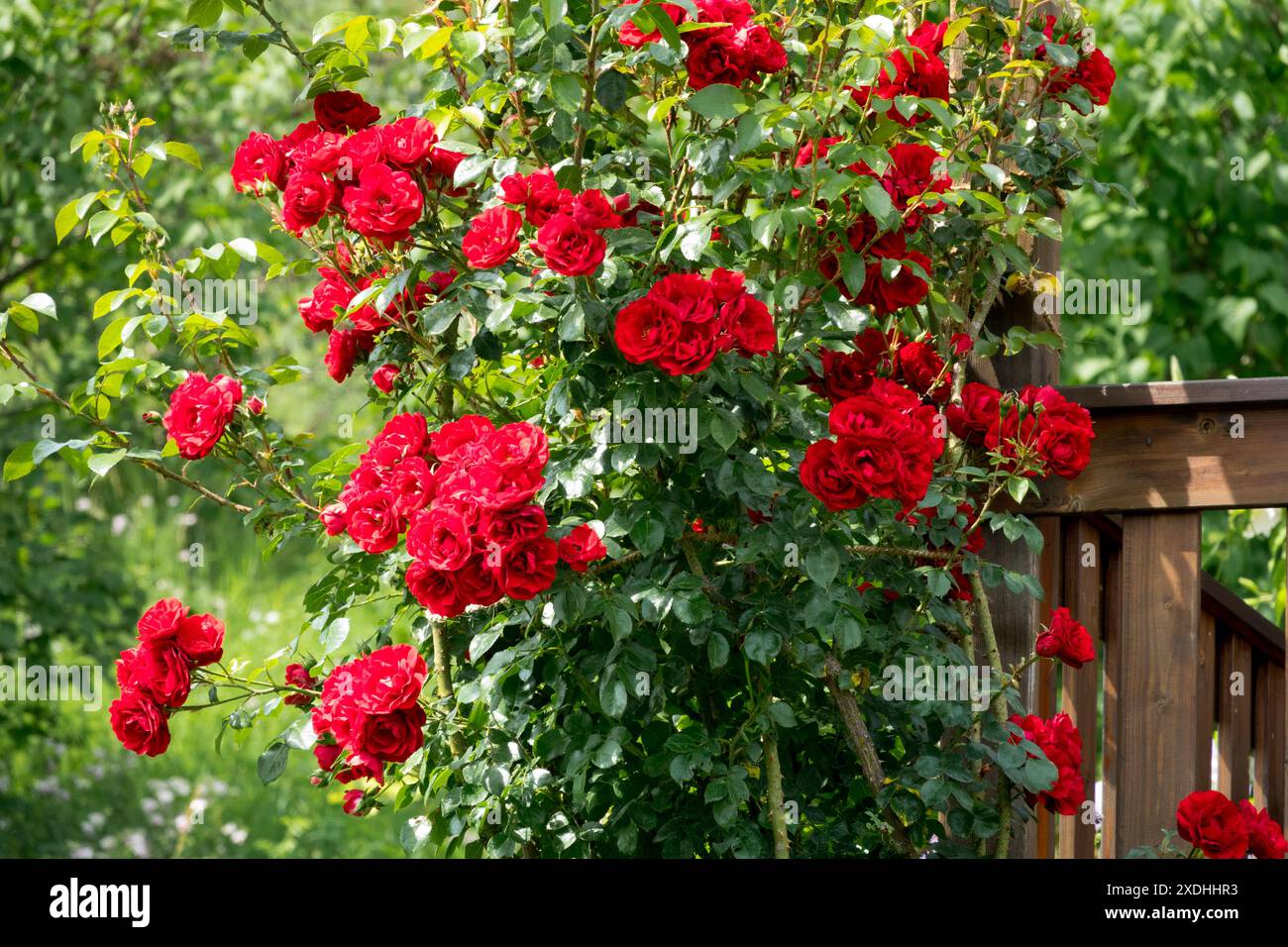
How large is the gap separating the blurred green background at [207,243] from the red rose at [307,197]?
255 cm

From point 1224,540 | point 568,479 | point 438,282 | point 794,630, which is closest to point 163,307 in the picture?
point 438,282

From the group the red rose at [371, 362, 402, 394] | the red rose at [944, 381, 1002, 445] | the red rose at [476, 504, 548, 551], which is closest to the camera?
the red rose at [476, 504, 548, 551]

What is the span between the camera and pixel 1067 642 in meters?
1.89

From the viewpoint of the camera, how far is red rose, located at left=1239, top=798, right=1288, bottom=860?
189cm

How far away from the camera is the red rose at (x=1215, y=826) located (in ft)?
5.88

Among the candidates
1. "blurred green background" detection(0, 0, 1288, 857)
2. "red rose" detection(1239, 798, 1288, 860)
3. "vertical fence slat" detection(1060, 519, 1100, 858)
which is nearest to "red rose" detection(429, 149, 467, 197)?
"vertical fence slat" detection(1060, 519, 1100, 858)

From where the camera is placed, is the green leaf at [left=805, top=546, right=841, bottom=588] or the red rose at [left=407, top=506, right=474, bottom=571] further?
the green leaf at [left=805, top=546, right=841, bottom=588]

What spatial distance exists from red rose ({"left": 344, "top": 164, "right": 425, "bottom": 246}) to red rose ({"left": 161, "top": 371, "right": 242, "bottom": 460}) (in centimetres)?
37

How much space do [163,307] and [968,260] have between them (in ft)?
4.06

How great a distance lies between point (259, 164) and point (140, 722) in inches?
32.7

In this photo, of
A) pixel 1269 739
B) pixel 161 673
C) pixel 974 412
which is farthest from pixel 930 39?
pixel 1269 739

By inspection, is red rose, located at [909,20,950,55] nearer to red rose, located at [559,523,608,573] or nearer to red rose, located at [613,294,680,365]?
red rose, located at [613,294,680,365]

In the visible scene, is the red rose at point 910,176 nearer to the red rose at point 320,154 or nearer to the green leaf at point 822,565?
the green leaf at point 822,565

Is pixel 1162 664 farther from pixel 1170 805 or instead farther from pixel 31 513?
pixel 31 513
